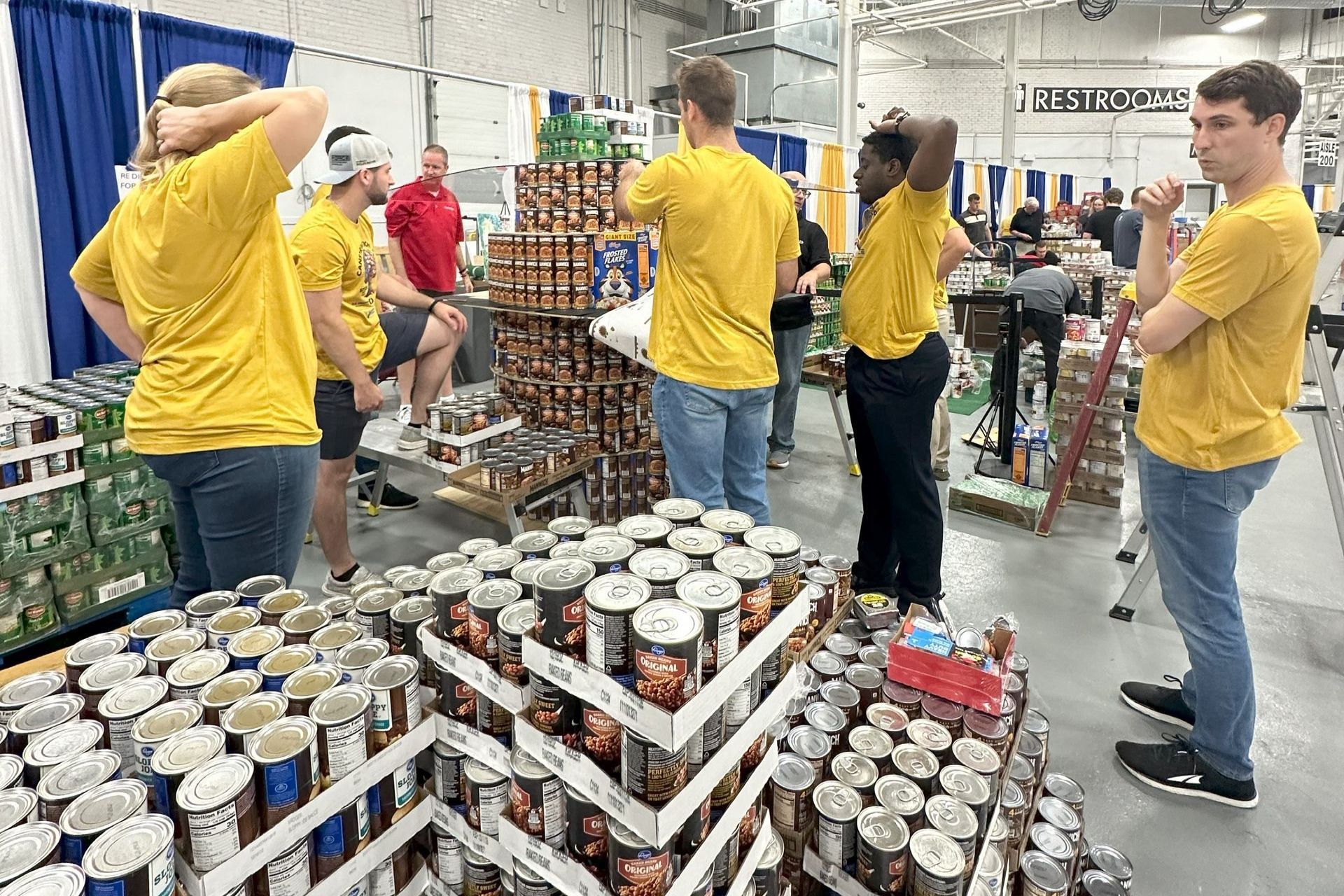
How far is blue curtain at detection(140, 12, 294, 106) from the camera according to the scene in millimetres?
4527

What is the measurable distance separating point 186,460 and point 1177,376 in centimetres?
261

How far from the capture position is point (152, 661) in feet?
4.93

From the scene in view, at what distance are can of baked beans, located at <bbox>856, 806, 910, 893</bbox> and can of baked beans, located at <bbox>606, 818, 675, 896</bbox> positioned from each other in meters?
0.54

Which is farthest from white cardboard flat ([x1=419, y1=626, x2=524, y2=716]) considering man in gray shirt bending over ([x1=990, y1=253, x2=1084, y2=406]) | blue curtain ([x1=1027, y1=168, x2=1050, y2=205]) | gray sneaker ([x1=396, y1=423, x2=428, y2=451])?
blue curtain ([x1=1027, y1=168, x2=1050, y2=205])

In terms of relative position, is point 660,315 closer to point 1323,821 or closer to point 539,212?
point 539,212

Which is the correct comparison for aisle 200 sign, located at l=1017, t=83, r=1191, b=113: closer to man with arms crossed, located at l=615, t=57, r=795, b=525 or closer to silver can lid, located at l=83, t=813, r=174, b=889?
man with arms crossed, located at l=615, t=57, r=795, b=525

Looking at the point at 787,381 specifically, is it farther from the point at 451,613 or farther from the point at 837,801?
the point at 451,613

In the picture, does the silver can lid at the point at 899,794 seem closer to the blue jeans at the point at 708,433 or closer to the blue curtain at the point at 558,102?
the blue jeans at the point at 708,433

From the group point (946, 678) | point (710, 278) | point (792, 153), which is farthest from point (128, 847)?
point (792, 153)

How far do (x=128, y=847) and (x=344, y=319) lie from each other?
262 cm

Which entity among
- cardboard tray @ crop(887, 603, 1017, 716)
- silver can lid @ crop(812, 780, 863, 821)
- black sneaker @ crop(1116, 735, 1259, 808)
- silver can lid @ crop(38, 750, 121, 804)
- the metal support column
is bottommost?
black sneaker @ crop(1116, 735, 1259, 808)

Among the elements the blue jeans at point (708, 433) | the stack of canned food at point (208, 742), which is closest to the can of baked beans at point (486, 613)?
the stack of canned food at point (208, 742)

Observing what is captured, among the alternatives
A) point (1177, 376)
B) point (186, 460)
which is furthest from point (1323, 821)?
point (186, 460)

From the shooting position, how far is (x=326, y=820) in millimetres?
1269
